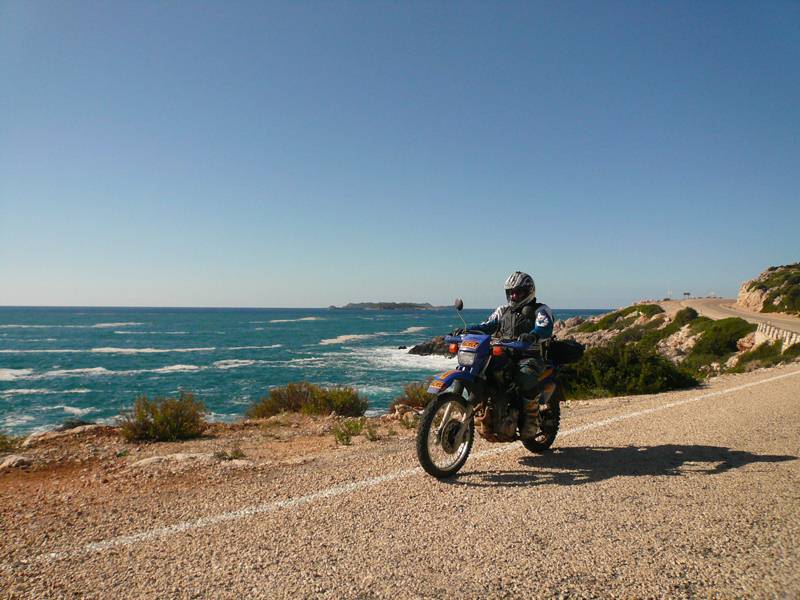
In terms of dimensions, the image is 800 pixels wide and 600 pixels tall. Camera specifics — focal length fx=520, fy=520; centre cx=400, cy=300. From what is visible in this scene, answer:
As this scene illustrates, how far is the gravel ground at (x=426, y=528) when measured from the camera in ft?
9.99

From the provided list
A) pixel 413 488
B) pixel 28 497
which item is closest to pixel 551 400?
pixel 413 488

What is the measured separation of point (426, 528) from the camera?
3824mm

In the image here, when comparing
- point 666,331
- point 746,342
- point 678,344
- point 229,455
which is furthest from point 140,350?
point 229,455

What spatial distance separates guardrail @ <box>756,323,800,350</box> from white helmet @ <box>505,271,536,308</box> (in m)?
19.1

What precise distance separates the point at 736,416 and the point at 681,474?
12.7 ft

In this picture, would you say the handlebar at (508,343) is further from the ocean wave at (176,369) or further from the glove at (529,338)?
the ocean wave at (176,369)

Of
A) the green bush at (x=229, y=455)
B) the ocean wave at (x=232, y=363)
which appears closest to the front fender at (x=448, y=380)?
the green bush at (x=229, y=455)

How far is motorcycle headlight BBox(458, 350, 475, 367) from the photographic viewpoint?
17.3 ft

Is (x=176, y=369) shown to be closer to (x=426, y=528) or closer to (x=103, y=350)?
(x=103, y=350)

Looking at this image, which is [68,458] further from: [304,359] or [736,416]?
[304,359]

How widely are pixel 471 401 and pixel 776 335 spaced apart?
897 inches

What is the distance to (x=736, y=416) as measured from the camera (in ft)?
26.8

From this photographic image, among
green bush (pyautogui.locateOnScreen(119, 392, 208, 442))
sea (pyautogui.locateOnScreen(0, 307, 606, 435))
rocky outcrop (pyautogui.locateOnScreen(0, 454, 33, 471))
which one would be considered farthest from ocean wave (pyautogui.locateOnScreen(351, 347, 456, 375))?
rocky outcrop (pyautogui.locateOnScreen(0, 454, 33, 471))

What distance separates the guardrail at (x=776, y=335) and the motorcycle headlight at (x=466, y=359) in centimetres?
1999
